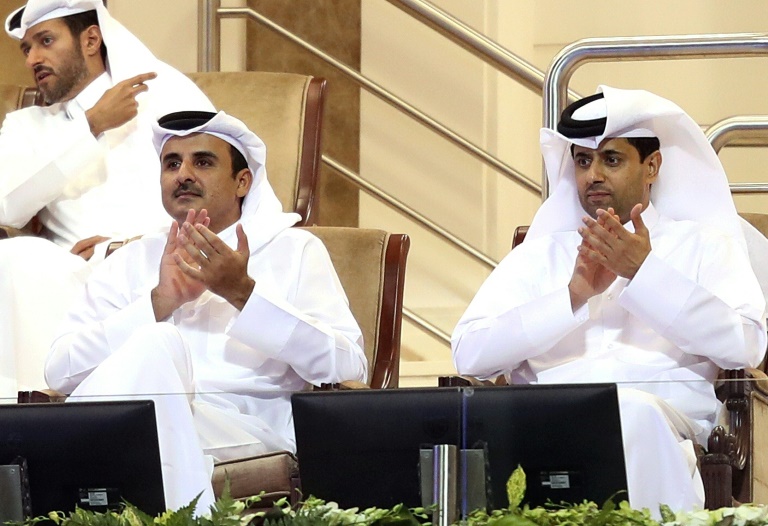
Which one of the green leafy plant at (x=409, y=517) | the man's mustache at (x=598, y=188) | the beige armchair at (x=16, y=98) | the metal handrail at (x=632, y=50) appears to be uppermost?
the beige armchair at (x=16, y=98)

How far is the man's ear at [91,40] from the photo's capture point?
14.7ft

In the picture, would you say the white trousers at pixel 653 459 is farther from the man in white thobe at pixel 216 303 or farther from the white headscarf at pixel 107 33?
the white headscarf at pixel 107 33

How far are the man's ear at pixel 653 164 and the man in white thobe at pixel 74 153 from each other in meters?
1.48

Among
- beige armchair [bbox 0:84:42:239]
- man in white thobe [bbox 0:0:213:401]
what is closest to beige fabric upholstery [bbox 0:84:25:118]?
beige armchair [bbox 0:84:42:239]

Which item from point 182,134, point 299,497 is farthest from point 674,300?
point 299,497

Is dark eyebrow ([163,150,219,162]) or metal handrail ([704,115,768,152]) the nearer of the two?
dark eyebrow ([163,150,219,162])

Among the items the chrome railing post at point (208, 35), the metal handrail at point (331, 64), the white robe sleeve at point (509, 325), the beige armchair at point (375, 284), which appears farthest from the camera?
the chrome railing post at point (208, 35)

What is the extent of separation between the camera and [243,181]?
140 inches

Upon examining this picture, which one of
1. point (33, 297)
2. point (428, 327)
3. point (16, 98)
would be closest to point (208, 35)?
point (16, 98)

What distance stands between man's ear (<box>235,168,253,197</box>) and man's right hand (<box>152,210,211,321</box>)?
285mm

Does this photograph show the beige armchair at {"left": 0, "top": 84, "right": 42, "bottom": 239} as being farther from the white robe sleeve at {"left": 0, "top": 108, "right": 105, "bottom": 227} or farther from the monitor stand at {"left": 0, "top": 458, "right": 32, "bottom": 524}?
the monitor stand at {"left": 0, "top": 458, "right": 32, "bottom": 524}

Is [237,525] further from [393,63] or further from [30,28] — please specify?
[393,63]

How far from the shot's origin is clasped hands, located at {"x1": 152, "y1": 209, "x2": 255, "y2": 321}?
10.4 ft

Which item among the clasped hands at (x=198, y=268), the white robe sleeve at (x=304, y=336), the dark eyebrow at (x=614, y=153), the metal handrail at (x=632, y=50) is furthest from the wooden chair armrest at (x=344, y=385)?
the metal handrail at (x=632, y=50)
